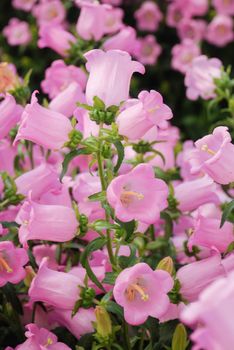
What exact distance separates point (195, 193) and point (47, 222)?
0.51 m

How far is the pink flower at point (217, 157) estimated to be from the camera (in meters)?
1.48

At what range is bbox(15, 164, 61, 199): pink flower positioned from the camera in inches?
69.7

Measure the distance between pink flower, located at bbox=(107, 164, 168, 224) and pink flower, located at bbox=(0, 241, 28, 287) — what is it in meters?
0.32

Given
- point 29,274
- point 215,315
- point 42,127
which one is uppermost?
point 215,315

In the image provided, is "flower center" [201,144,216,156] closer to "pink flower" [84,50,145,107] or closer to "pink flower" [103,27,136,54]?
"pink flower" [84,50,145,107]

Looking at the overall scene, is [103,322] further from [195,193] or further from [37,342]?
[195,193]

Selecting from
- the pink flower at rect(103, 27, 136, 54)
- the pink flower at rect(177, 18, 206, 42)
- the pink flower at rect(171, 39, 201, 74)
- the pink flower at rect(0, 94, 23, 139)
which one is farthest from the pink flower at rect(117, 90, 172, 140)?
the pink flower at rect(177, 18, 206, 42)

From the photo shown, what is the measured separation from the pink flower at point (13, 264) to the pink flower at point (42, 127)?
26 cm

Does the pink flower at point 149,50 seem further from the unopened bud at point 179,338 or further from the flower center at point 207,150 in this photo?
the unopened bud at point 179,338

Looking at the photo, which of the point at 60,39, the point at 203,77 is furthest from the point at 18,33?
the point at 203,77

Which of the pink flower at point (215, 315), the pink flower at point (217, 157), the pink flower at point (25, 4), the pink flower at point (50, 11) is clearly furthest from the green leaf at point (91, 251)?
the pink flower at point (25, 4)

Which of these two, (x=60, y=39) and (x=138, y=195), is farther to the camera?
(x=60, y=39)

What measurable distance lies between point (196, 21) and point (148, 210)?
2368mm

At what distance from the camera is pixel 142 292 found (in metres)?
1.37
